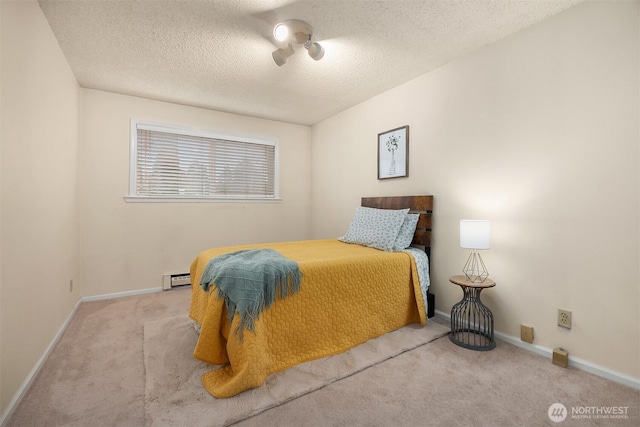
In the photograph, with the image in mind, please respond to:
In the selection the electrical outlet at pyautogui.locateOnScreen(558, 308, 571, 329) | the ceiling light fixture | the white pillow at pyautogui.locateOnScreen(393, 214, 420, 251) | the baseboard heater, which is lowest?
the baseboard heater

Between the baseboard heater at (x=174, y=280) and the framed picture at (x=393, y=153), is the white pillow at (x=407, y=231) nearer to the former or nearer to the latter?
the framed picture at (x=393, y=153)

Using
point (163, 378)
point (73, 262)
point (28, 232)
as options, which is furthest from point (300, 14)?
point (73, 262)

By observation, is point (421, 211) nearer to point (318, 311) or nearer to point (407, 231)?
point (407, 231)

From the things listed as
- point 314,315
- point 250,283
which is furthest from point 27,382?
point 314,315

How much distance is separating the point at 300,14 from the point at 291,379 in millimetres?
2352

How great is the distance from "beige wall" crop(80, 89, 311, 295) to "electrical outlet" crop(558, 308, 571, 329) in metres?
3.41

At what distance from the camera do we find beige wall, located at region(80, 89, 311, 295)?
128 inches

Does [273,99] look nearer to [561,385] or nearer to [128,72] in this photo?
[128,72]

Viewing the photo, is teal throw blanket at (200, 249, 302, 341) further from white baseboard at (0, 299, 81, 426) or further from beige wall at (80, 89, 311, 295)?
beige wall at (80, 89, 311, 295)

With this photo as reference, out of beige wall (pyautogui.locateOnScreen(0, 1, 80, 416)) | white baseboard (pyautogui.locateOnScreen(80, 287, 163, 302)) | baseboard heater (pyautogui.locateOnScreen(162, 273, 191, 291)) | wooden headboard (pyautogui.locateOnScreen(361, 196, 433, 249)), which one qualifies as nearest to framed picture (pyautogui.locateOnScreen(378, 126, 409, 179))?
wooden headboard (pyautogui.locateOnScreen(361, 196, 433, 249))

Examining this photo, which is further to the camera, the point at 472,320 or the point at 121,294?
the point at 121,294

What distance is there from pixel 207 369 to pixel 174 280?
2.18 m

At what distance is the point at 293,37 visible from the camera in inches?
83.3

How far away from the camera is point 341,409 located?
1477mm
